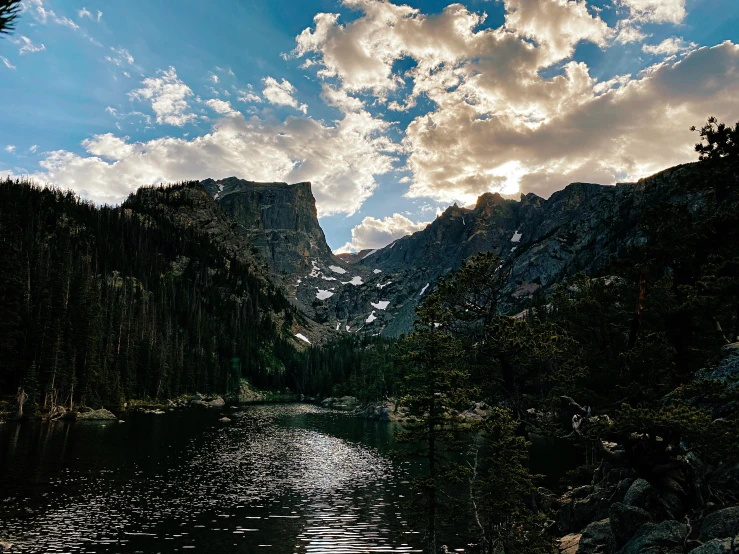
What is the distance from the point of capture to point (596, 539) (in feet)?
68.4

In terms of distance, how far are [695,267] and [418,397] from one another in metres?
17.1

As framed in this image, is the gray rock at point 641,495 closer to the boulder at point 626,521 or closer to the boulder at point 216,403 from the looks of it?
the boulder at point 626,521

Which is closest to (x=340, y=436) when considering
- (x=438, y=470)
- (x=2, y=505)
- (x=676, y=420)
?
(x=2, y=505)

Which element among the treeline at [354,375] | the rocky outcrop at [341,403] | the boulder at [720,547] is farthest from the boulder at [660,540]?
the rocky outcrop at [341,403]

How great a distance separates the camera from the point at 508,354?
27047 millimetres

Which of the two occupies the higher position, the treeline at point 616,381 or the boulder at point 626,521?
the treeline at point 616,381

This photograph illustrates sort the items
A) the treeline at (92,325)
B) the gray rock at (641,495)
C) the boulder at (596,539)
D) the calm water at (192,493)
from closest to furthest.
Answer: the gray rock at (641,495), the boulder at (596,539), the calm water at (192,493), the treeline at (92,325)

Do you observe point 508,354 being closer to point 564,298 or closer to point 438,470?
→ point 438,470

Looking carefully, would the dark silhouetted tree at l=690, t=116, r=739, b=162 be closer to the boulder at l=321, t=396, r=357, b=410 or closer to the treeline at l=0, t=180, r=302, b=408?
the treeline at l=0, t=180, r=302, b=408

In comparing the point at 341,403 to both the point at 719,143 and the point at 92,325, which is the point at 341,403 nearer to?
the point at 92,325

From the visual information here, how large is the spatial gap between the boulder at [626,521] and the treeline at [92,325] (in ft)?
272

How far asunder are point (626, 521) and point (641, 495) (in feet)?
8.95

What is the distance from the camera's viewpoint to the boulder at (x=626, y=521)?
17.5 m

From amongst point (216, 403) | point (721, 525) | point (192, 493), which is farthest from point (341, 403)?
point (721, 525)
